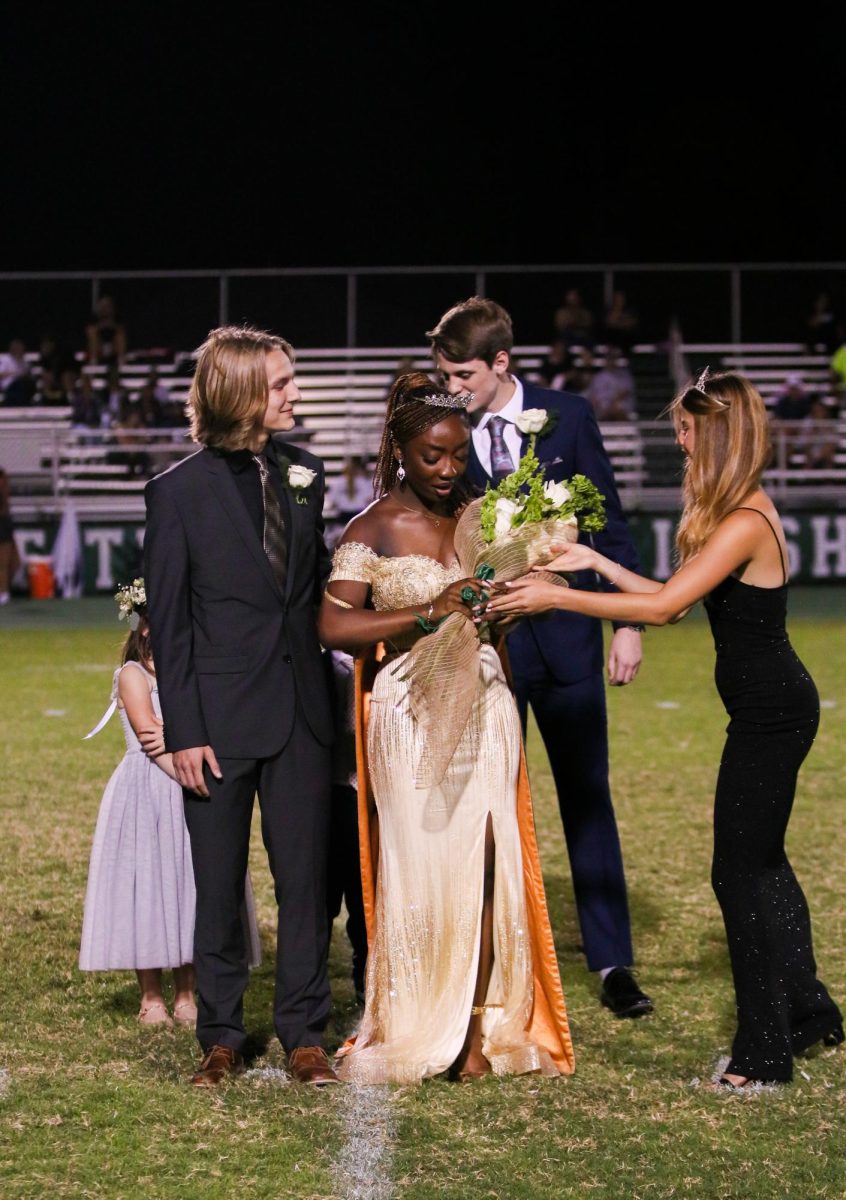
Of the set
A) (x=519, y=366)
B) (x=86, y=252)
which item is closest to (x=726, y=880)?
(x=519, y=366)

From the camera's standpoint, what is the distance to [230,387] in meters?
4.42

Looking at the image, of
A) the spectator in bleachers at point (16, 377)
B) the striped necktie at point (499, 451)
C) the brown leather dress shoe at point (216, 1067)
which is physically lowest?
the brown leather dress shoe at point (216, 1067)

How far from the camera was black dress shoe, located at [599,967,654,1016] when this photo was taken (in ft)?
17.5

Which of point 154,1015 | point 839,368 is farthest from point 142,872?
point 839,368

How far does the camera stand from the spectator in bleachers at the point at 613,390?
80.3ft

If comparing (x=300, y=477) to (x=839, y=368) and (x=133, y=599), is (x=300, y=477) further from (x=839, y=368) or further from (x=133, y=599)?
(x=839, y=368)

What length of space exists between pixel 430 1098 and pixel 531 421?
82.7 inches

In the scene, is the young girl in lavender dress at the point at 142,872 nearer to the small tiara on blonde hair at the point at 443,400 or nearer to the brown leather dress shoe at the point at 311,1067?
the brown leather dress shoe at the point at 311,1067

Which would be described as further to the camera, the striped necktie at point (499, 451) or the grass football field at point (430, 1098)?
the striped necktie at point (499, 451)

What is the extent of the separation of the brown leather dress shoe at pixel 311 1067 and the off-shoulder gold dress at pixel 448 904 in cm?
7

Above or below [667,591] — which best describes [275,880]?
below

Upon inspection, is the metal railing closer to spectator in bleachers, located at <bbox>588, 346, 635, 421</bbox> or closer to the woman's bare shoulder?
spectator in bleachers, located at <bbox>588, 346, 635, 421</bbox>

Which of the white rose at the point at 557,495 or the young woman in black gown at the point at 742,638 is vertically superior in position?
the white rose at the point at 557,495

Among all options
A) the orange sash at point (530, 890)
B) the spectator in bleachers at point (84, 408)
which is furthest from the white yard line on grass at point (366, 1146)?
the spectator in bleachers at point (84, 408)
